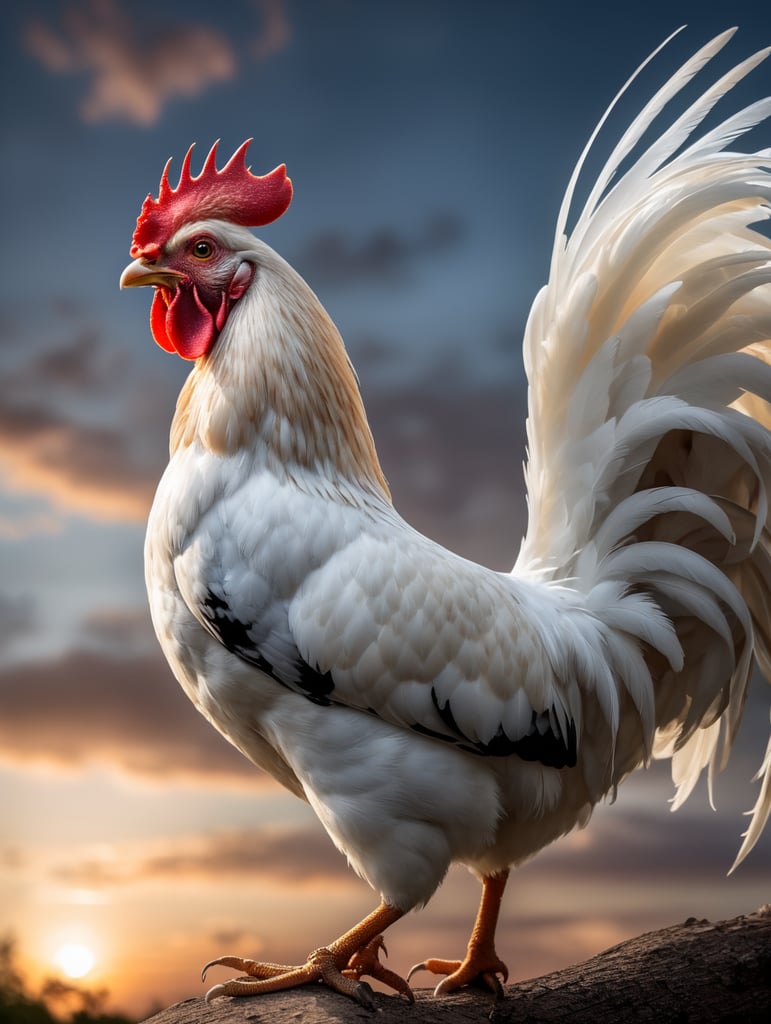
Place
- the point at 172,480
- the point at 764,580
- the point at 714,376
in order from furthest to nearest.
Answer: the point at 764,580
the point at 714,376
the point at 172,480

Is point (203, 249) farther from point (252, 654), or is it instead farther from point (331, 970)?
point (331, 970)

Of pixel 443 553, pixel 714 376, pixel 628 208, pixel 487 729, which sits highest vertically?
pixel 628 208

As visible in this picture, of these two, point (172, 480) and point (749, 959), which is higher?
point (172, 480)

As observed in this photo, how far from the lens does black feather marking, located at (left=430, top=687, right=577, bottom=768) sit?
330cm

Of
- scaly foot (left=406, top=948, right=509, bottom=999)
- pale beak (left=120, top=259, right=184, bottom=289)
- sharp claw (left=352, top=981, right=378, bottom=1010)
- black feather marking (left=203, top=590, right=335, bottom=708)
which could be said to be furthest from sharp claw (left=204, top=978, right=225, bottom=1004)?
pale beak (left=120, top=259, right=184, bottom=289)

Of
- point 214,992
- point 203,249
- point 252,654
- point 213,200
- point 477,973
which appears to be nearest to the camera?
point 252,654

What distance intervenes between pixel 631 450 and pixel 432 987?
7.61ft

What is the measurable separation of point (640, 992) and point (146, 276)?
3363 millimetres

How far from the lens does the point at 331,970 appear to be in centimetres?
338

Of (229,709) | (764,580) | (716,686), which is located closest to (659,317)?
(764,580)

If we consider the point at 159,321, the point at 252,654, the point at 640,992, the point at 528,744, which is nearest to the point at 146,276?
the point at 159,321

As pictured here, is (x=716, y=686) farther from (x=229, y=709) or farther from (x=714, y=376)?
(x=229, y=709)

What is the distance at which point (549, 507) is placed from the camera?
3.98 m

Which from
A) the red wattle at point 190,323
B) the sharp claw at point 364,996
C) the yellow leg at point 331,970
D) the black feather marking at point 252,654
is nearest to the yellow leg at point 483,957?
the yellow leg at point 331,970
